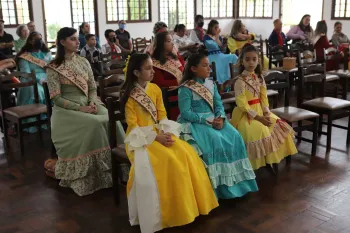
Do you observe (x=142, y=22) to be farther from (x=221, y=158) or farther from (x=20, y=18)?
(x=221, y=158)

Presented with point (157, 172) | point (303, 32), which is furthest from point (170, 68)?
point (303, 32)

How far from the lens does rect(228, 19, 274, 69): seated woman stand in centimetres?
623

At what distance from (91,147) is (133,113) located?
590 mm

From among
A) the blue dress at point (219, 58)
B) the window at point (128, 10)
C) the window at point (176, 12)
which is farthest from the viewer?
the window at point (176, 12)

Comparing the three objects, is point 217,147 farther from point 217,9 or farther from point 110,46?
point 217,9

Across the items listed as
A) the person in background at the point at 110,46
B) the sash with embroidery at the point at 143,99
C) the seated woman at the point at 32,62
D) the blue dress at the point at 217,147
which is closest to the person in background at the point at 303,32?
the person in background at the point at 110,46

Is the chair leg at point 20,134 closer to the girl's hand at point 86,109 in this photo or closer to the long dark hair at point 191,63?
the girl's hand at point 86,109

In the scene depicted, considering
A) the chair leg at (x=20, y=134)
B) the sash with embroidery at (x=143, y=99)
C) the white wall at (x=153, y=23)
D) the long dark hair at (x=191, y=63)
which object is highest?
the white wall at (x=153, y=23)

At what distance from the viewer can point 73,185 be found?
123 inches

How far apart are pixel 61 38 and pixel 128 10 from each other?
8.01 meters

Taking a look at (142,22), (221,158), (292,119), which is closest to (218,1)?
(142,22)

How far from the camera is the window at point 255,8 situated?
12.7 metres

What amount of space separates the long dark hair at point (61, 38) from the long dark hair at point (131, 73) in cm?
72

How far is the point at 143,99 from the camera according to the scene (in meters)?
2.72
